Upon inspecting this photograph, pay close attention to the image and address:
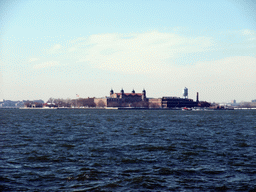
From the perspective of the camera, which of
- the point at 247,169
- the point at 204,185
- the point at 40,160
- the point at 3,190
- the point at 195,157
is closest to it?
the point at 3,190

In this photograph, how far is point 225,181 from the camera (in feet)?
53.1

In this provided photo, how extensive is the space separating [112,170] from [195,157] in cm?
720

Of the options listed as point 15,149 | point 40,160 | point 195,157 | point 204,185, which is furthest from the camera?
point 15,149

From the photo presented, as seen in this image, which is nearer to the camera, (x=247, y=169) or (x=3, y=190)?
(x=3, y=190)

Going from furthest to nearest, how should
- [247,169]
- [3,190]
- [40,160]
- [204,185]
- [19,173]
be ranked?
1. [40,160]
2. [247,169]
3. [19,173]
4. [204,185]
5. [3,190]

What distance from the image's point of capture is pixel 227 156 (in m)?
23.3

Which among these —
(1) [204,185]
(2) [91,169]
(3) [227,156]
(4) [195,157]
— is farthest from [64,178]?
(3) [227,156]

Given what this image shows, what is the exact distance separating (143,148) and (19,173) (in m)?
11.7

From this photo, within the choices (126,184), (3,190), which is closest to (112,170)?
(126,184)

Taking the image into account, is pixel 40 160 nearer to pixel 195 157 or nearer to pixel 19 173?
pixel 19 173

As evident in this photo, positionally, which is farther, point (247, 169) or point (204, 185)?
point (247, 169)

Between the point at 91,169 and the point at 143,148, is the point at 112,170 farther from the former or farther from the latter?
the point at 143,148

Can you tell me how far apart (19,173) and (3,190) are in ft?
9.89

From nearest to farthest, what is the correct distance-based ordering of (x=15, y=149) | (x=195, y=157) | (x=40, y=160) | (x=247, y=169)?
(x=247, y=169) → (x=40, y=160) → (x=195, y=157) → (x=15, y=149)
